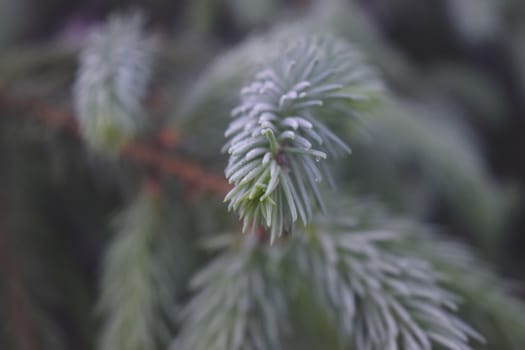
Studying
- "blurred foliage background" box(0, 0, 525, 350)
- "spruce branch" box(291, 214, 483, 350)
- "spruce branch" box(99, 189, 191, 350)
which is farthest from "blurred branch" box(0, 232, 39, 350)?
"spruce branch" box(291, 214, 483, 350)

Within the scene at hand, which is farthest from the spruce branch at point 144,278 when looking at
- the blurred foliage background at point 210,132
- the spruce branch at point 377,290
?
the spruce branch at point 377,290

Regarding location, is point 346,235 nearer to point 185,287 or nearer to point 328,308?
point 328,308

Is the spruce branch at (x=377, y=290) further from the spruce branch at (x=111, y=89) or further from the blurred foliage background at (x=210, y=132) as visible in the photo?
the spruce branch at (x=111, y=89)

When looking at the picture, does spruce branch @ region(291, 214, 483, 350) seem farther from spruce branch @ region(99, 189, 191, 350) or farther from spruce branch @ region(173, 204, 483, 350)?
spruce branch @ region(99, 189, 191, 350)

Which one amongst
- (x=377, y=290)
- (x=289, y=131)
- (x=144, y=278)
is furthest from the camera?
(x=144, y=278)

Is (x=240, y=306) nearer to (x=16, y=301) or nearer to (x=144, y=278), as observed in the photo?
(x=144, y=278)

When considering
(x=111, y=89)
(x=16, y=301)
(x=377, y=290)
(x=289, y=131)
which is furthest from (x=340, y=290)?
(x=16, y=301)
